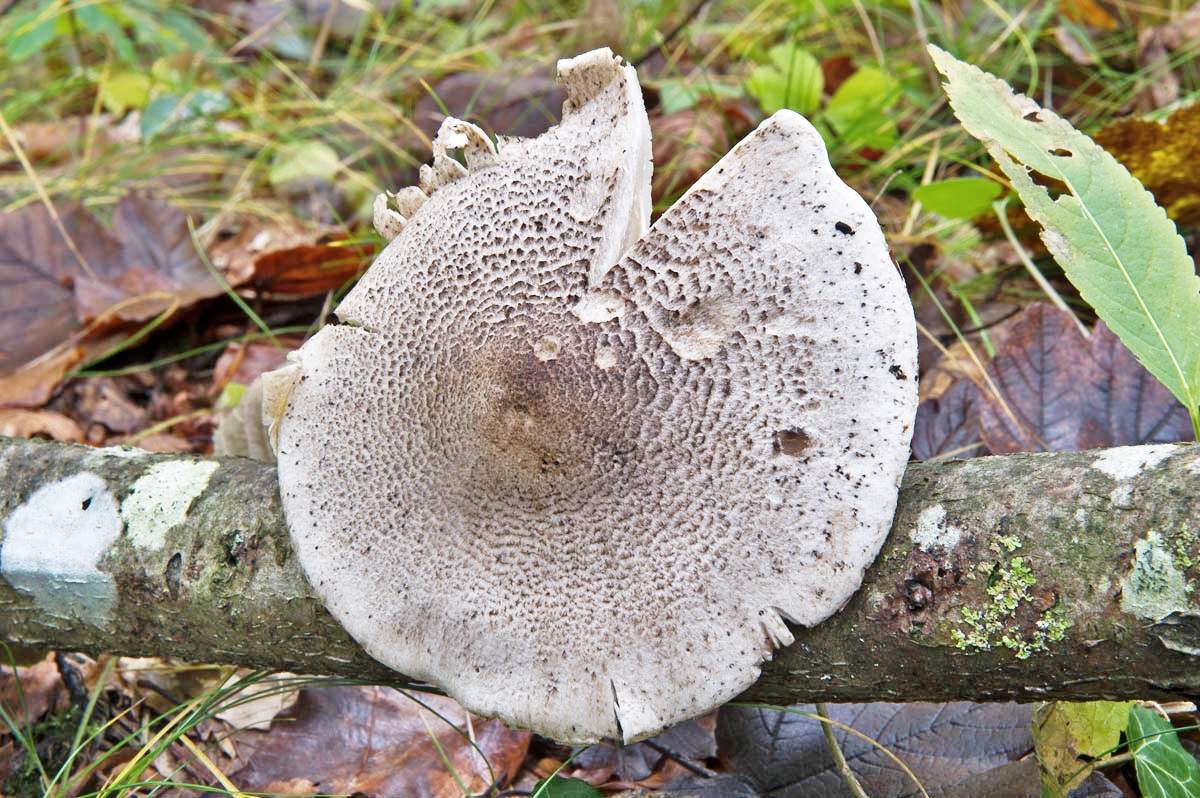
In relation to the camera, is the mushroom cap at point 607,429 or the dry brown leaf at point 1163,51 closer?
the mushroom cap at point 607,429

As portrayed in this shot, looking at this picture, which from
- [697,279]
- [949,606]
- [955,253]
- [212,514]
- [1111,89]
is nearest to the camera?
[949,606]

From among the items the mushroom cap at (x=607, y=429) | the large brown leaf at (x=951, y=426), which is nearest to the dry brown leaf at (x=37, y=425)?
the mushroom cap at (x=607, y=429)

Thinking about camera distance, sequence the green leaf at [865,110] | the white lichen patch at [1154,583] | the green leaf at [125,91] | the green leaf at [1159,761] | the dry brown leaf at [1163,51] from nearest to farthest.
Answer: the white lichen patch at [1154,583], the green leaf at [1159,761], the green leaf at [865,110], the dry brown leaf at [1163,51], the green leaf at [125,91]

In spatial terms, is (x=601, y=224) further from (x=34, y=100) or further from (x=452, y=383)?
(x=34, y=100)

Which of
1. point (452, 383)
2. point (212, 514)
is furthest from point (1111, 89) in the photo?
point (212, 514)

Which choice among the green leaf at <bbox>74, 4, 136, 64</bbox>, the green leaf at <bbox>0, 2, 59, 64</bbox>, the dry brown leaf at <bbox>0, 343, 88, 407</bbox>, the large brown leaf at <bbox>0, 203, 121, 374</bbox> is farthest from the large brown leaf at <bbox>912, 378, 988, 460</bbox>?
the green leaf at <bbox>0, 2, 59, 64</bbox>

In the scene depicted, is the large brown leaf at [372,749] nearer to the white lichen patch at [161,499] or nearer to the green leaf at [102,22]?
the white lichen patch at [161,499]
